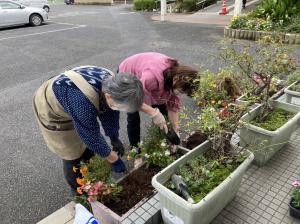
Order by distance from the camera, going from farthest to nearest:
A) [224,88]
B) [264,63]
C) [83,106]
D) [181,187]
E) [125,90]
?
[224,88]
[264,63]
[181,187]
[83,106]
[125,90]

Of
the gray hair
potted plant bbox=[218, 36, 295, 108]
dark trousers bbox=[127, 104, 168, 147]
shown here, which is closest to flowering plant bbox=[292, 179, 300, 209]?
potted plant bbox=[218, 36, 295, 108]

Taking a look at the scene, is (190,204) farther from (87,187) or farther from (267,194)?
(267,194)

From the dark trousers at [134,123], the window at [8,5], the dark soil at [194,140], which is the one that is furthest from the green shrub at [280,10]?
the window at [8,5]

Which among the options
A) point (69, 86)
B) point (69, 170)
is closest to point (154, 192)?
point (69, 170)

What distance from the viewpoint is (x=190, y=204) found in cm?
187

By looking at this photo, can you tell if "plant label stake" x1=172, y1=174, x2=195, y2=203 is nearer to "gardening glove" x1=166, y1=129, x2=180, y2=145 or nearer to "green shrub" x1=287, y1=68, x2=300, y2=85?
"gardening glove" x1=166, y1=129, x2=180, y2=145

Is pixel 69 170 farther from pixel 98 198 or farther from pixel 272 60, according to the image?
pixel 272 60

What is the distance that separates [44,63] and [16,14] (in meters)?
5.98

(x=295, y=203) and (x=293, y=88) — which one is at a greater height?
(x=293, y=88)

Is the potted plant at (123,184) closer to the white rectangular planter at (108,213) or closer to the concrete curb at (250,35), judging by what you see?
the white rectangular planter at (108,213)

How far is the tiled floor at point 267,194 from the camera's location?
2.41 metres

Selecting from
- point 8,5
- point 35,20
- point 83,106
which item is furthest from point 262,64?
point 8,5

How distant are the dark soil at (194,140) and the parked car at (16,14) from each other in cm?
1126

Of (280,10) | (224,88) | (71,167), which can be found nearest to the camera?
(71,167)
